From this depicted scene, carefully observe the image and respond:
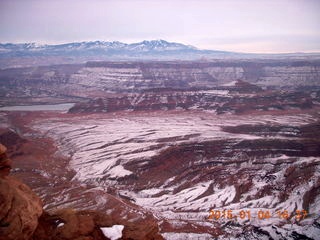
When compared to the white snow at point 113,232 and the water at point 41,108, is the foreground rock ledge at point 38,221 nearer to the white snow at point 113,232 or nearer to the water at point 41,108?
the white snow at point 113,232

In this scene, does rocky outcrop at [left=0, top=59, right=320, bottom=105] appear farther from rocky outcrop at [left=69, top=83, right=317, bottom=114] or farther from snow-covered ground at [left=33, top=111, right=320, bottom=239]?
snow-covered ground at [left=33, top=111, right=320, bottom=239]

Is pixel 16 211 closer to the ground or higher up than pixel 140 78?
higher up

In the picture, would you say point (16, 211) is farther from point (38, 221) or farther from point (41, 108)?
point (41, 108)

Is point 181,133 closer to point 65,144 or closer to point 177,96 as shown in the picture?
point 65,144

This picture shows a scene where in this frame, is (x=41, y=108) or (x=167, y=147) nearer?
(x=167, y=147)

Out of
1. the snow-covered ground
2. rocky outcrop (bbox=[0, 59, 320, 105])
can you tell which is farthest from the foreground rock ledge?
rocky outcrop (bbox=[0, 59, 320, 105])

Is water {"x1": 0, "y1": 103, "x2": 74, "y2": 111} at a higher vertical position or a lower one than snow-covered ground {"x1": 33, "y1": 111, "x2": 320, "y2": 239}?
lower

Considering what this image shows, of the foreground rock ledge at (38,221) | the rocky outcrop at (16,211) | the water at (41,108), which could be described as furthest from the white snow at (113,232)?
the water at (41,108)

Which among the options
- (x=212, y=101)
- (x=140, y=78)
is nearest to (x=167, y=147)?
(x=212, y=101)
